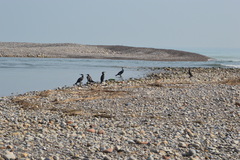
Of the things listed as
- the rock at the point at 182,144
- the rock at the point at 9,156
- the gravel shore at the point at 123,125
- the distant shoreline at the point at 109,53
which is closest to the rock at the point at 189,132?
the gravel shore at the point at 123,125

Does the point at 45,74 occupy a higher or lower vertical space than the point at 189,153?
lower

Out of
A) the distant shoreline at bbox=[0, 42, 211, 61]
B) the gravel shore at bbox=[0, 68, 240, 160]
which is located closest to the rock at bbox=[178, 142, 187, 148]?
the gravel shore at bbox=[0, 68, 240, 160]

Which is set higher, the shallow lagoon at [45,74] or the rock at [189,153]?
the rock at [189,153]

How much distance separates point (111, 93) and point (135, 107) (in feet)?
10.3

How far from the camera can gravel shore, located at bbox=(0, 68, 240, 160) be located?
7.96m

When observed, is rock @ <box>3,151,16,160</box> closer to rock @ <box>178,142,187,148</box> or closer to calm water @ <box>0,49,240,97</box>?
rock @ <box>178,142,187,148</box>

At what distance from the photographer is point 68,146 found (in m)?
8.12

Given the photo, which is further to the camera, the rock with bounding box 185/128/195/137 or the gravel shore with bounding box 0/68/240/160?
the rock with bounding box 185/128/195/137

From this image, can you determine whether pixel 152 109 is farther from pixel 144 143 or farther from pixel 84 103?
pixel 144 143

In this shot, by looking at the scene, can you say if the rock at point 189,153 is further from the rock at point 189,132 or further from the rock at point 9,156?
the rock at point 9,156

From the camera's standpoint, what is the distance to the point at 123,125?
34.6 ft

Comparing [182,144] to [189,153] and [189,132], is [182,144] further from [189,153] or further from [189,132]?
[189,132]

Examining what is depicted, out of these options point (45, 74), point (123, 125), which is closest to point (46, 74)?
point (45, 74)

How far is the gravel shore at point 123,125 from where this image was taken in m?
7.96
